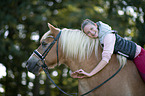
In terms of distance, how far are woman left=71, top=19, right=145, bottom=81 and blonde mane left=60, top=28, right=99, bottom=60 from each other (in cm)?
11

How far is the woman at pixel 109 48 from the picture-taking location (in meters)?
2.37

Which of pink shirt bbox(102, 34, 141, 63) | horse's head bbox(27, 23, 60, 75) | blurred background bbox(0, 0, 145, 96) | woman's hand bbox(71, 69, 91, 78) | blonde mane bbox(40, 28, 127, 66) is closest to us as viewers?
pink shirt bbox(102, 34, 141, 63)

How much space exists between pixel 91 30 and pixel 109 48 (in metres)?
0.40

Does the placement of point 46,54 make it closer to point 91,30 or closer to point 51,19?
point 91,30

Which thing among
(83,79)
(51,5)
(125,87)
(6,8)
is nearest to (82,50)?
(83,79)

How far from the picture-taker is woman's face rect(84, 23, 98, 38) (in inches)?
99.6

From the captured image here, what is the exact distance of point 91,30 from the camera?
2.53m

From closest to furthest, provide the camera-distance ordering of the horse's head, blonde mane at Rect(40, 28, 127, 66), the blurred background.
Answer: blonde mane at Rect(40, 28, 127, 66)
the horse's head
the blurred background

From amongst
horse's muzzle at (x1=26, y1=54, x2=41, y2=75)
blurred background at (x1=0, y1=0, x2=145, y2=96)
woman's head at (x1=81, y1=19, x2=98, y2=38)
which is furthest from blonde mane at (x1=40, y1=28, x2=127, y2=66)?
blurred background at (x1=0, y1=0, x2=145, y2=96)

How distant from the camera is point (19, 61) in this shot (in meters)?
12.0

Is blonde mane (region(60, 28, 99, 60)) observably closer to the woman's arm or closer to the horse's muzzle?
the woman's arm

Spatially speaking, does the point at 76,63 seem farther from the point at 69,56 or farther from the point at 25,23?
the point at 25,23

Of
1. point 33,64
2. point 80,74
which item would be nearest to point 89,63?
point 80,74

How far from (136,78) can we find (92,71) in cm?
63
